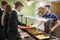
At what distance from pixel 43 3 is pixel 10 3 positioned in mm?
918

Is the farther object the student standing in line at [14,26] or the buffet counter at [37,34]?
the student standing in line at [14,26]

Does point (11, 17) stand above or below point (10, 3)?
below

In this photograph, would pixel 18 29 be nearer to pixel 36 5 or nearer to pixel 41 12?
pixel 41 12

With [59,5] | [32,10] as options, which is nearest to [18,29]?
[32,10]

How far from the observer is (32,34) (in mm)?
2303

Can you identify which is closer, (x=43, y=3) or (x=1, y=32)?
(x=1, y=32)

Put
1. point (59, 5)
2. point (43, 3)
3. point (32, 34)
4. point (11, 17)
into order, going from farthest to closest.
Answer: point (59, 5) → point (43, 3) → point (11, 17) → point (32, 34)

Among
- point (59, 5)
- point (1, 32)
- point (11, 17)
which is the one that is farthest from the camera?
point (59, 5)

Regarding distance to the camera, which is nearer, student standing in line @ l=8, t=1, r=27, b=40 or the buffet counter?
the buffet counter

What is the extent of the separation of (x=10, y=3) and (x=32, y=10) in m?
0.78

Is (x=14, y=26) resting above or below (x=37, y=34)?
above

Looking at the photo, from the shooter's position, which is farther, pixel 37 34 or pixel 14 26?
pixel 14 26

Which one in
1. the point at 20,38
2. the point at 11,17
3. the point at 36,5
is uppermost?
the point at 36,5

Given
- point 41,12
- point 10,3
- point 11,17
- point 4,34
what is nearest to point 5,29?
point 4,34
